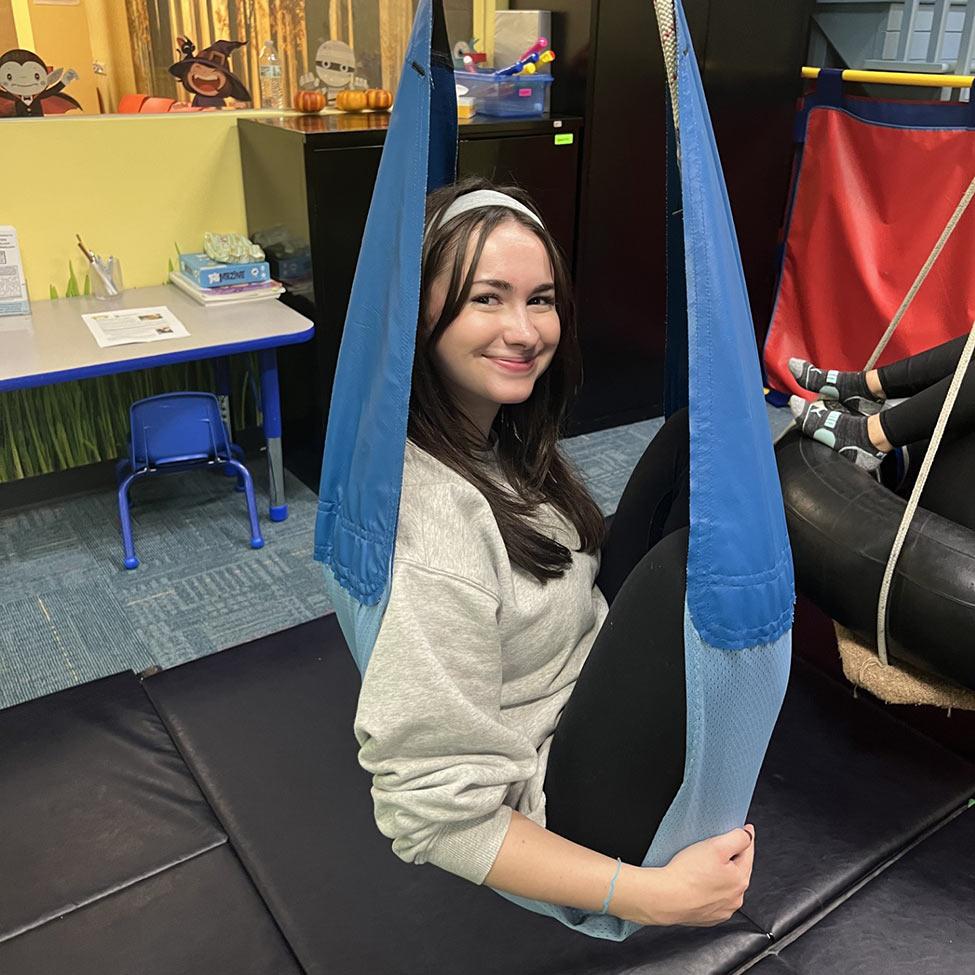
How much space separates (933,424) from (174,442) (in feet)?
6.10

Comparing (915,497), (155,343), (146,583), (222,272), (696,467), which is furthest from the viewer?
(222,272)

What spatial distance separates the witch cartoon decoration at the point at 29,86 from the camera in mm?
2439

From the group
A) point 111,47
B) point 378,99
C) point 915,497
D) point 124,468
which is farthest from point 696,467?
point 111,47

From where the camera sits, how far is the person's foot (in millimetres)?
2123

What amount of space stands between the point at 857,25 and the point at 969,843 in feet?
9.94

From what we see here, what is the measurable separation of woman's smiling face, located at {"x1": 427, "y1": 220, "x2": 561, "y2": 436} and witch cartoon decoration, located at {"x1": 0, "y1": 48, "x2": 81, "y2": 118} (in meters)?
2.04

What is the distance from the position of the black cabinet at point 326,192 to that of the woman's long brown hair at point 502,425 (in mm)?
1379

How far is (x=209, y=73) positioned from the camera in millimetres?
2758

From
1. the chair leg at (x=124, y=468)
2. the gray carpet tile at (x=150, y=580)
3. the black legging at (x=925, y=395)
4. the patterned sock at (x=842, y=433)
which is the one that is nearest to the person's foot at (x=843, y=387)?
the black legging at (x=925, y=395)

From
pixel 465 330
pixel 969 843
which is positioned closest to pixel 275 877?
pixel 465 330

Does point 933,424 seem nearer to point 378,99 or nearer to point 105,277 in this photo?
point 378,99

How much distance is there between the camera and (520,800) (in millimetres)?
1015

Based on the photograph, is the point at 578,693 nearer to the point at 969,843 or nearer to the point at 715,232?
the point at 715,232

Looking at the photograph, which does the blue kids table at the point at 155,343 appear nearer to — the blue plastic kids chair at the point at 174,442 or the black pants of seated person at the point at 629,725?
the blue plastic kids chair at the point at 174,442
